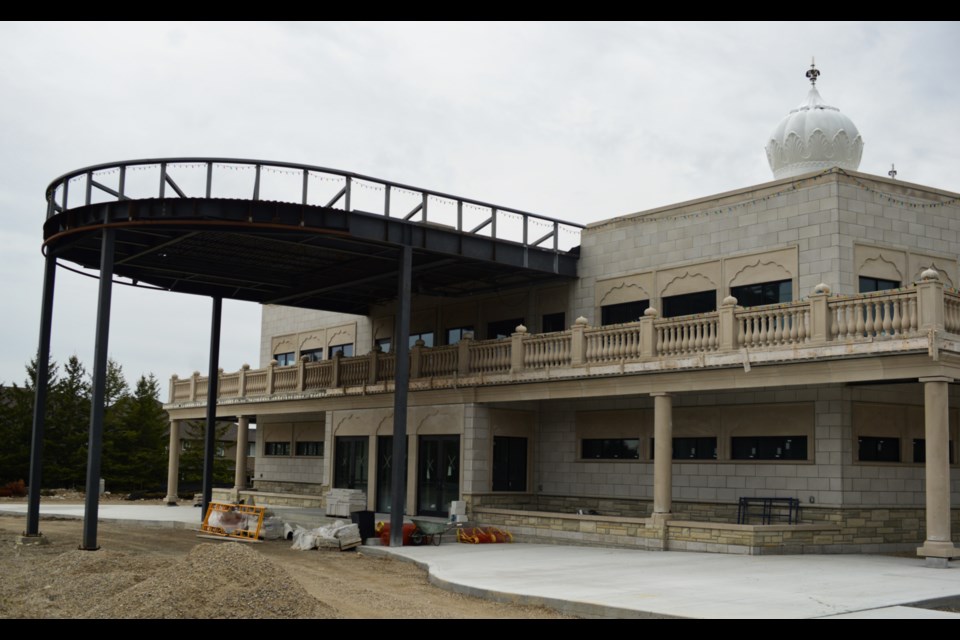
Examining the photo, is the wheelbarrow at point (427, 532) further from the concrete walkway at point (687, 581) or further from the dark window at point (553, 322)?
the dark window at point (553, 322)

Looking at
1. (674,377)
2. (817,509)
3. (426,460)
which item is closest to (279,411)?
(426,460)

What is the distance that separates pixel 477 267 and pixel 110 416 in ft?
136

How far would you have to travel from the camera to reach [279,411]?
1481 inches

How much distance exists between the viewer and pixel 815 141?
26.3 metres

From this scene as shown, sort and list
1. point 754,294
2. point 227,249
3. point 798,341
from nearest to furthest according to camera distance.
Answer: point 798,341 < point 754,294 < point 227,249

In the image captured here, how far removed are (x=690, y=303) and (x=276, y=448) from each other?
2258cm

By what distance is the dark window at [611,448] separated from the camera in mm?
27031

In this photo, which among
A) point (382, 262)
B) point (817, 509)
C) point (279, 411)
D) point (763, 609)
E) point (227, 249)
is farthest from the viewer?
point (279, 411)

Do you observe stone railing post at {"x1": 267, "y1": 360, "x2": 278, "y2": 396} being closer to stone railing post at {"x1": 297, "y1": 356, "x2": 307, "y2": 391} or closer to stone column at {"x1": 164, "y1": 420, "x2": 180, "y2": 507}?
stone railing post at {"x1": 297, "y1": 356, "x2": 307, "y2": 391}

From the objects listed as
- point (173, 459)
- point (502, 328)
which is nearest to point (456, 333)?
point (502, 328)

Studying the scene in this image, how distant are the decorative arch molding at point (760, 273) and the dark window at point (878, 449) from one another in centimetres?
433

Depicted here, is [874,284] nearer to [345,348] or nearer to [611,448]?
[611,448]

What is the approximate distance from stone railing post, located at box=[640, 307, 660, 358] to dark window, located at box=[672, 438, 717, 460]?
3511mm

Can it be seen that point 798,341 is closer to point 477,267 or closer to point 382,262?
point 477,267
